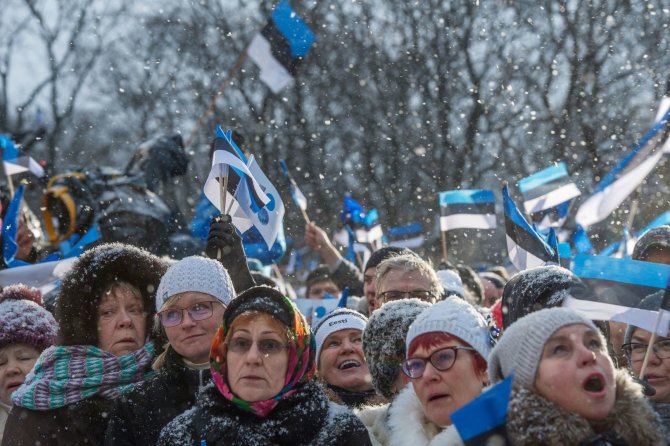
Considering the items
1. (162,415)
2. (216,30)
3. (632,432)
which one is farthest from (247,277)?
(216,30)

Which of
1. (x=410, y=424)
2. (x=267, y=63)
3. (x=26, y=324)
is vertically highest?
(x=267, y=63)

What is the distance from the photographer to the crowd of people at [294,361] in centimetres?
308

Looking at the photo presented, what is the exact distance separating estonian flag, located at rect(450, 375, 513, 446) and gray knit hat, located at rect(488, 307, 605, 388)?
168 mm

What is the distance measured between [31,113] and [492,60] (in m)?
7.99

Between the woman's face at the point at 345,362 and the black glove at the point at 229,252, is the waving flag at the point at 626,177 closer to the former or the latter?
the woman's face at the point at 345,362

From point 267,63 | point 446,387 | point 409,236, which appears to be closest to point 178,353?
point 446,387

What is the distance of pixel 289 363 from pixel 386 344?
2.14 feet

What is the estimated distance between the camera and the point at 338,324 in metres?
4.74

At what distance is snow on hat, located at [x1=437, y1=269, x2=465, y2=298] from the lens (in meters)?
6.19

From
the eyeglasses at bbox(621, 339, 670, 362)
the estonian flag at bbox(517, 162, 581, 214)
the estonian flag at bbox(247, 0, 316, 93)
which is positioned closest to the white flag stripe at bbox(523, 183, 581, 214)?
the estonian flag at bbox(517, 162, 581, 214)

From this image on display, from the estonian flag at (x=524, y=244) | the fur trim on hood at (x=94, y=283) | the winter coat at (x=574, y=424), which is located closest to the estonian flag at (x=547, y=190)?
the estonian flag at (x=524, y=244)

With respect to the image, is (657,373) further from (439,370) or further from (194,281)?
(194,281)

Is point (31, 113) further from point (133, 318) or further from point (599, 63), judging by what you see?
point (133, 318)

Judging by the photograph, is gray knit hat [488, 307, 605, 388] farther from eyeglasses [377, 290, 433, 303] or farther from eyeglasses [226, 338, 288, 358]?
eyeglasses [377, 290, 433, 303]
